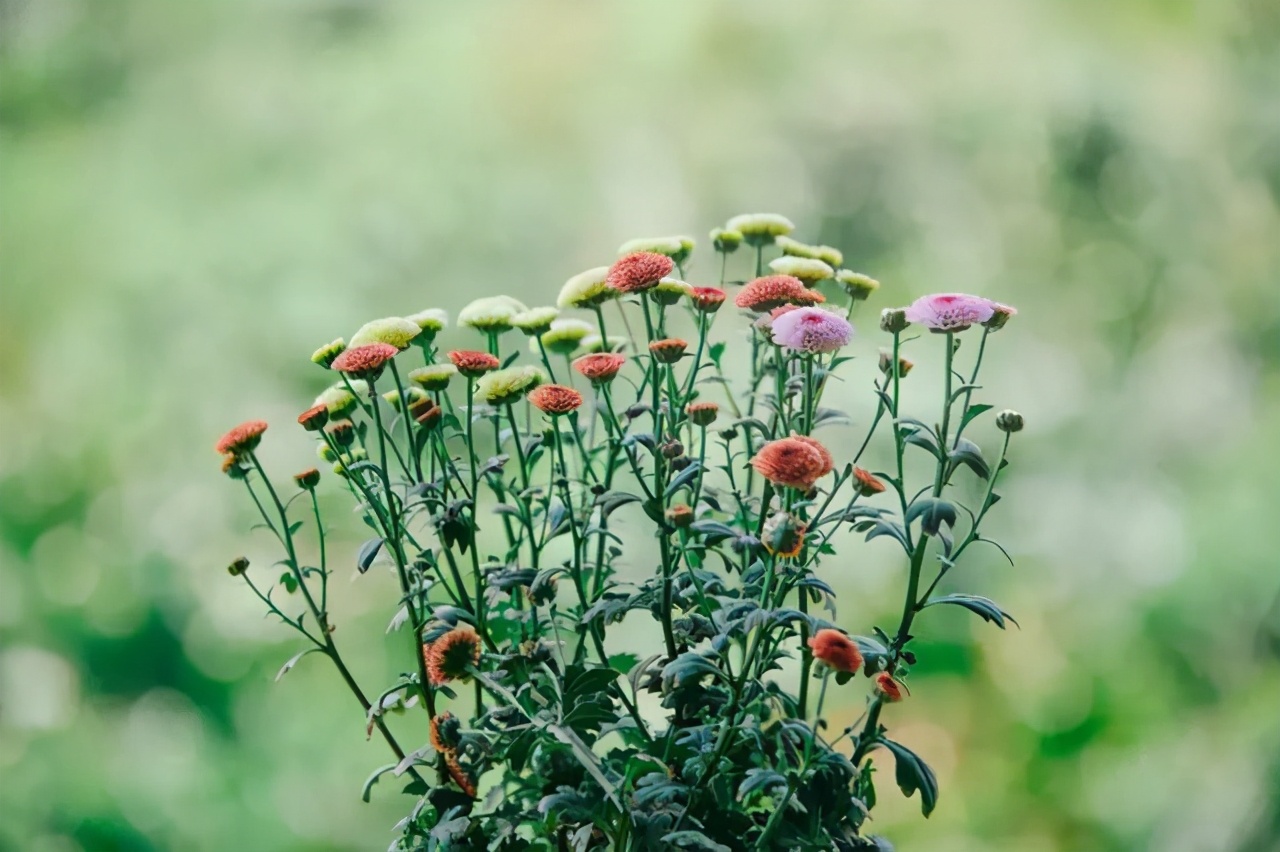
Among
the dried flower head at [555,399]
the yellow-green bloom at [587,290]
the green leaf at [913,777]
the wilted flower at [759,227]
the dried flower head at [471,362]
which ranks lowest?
the green leaf at [913,777]

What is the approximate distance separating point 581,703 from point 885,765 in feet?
2.76

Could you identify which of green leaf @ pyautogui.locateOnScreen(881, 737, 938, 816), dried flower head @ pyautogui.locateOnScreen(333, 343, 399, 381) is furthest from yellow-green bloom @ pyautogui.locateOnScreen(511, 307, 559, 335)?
green leaf @ pyautogui.locateOnScreen(881, 737, 938, 816)

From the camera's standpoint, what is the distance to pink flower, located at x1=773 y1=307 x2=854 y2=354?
593 millimetres

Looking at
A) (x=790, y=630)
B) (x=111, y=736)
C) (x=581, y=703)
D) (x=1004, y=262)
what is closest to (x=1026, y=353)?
(x=1004, y=262)

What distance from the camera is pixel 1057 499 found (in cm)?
132

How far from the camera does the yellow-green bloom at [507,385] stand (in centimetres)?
66

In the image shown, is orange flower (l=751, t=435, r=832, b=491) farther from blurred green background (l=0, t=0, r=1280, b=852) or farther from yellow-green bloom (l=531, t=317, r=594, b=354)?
blurred green background (l=0, t=0, r=1280, b=852)

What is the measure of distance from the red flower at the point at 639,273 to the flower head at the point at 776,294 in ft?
0.18

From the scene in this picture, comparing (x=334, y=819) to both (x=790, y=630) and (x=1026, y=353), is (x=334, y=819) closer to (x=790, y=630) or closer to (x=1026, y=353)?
(x=790, y=630)

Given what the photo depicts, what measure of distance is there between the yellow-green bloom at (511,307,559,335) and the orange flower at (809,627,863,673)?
0.29 metres

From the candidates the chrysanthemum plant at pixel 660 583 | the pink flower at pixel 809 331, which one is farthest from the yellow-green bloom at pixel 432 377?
the pink flower at pixel 809 331

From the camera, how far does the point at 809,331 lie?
0.59m

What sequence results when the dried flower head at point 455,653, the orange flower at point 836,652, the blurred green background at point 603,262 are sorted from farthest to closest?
the blurred green background at point 603,262, the dried flower head at point 455,653, the orange flower at point 836,652

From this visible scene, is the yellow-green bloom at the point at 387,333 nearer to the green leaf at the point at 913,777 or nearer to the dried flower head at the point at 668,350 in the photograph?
the dried flower head at the point at 668,350
